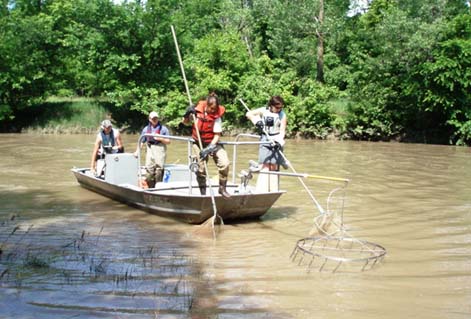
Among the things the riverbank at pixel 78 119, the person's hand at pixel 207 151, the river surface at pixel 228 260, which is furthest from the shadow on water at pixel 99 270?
the riverbank at pixel 78 119

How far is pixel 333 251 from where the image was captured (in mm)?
8031

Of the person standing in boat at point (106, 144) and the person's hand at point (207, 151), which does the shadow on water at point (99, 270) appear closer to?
the person's hand at point (207, 151)

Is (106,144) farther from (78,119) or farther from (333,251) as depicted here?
(78,119)

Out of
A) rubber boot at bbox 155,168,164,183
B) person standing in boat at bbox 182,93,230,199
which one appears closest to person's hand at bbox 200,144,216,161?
person standing in boat at bbox 182,93,230,199

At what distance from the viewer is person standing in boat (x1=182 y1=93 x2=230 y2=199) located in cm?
933

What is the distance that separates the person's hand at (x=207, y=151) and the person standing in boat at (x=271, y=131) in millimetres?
930

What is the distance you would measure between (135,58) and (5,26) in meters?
7.28

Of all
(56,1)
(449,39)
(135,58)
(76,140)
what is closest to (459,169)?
(449,39)

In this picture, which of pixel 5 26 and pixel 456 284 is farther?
pixel 5 26

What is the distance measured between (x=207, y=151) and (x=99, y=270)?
2.92m

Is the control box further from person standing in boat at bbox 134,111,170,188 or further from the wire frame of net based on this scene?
the wire frame of net

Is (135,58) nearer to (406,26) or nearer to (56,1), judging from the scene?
(56,1)

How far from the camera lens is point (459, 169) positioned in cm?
1734

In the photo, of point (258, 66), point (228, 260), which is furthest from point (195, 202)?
point (258, 66)
